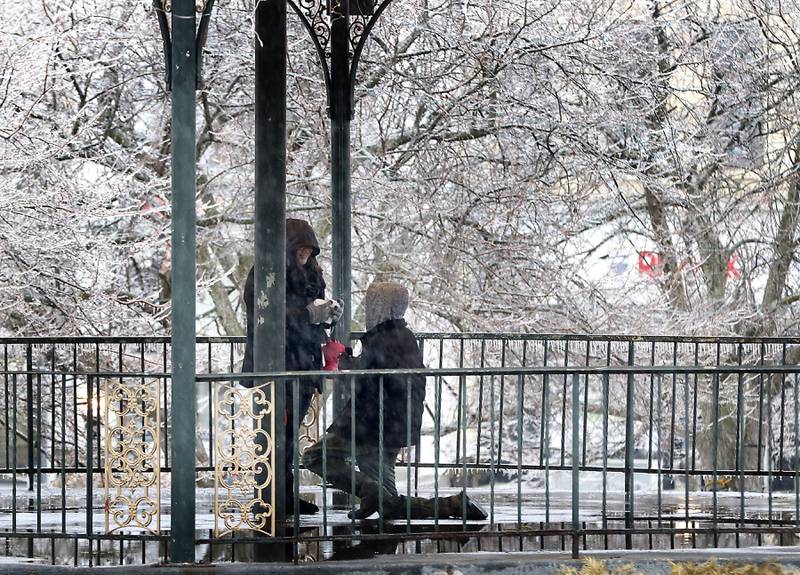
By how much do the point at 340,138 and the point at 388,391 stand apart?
248 cm

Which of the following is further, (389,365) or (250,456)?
(389,365)

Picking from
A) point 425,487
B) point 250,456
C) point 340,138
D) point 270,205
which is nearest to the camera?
point 250,456

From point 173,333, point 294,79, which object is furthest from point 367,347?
point 294,79

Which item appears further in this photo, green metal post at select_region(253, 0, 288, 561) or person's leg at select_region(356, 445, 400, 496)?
person's leg at select_region(356, 445, 400, 496)

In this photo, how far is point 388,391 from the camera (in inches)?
318

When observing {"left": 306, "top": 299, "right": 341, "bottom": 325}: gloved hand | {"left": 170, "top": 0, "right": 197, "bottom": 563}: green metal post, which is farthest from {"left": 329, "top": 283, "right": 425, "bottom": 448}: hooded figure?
{"left": 170, "top": 0, "right": 197, "bottom": 563}: green metal post

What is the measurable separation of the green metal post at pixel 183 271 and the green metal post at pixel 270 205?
692 mm

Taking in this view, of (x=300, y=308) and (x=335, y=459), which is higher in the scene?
(x=300, y=308)

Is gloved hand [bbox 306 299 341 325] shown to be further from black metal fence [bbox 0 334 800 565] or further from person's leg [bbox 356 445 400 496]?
person's leg [bbox 356 445 400 496]

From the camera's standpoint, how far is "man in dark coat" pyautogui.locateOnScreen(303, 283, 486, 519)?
7.74 m

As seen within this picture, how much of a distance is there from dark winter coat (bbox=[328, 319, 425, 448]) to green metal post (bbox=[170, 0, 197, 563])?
1.28 metres

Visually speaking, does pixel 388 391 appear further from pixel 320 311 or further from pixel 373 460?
pixel 320 311

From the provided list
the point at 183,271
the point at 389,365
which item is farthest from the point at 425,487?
the point at 183,271

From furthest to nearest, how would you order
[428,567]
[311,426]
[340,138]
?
[340,138], [311,426], [428,567]
